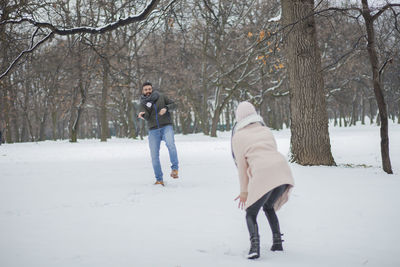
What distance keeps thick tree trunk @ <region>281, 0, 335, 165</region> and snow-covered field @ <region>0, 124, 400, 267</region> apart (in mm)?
1093

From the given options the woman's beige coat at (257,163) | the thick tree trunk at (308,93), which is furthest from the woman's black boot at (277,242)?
the thick tree trunk at (308,93)

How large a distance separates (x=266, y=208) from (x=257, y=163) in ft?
1.70

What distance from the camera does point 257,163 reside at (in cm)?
302

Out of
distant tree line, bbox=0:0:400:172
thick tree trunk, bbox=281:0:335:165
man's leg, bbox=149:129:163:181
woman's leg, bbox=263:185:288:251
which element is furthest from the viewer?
distant tree line, bbox=0:0:400:172

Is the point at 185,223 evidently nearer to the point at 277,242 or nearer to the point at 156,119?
the point at 277,242

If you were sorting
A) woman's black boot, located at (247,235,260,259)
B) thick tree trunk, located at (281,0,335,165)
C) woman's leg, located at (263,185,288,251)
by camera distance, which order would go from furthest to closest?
thick tree trunk, located at (281,0,335,165) < woman's leg, located at (263,185,288,251) < woman's black boot, located at (247,235,260,259)

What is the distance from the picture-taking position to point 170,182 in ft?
22.2

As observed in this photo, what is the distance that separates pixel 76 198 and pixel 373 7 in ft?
21.3

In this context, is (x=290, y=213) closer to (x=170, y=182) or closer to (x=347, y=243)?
(x=347, y=243)

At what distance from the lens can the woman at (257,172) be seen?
3004 millimetres

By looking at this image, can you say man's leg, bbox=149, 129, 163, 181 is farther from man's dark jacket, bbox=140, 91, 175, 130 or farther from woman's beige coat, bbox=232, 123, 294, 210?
woman's beige coat, bbox=232, 123, 294, 210

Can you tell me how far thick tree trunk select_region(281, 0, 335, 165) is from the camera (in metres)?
8.02

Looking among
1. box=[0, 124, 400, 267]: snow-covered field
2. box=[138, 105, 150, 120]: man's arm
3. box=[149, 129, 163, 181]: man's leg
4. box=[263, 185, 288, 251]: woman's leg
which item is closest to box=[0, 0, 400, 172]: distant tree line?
box=[138, 105, 150, 120]: man's arm

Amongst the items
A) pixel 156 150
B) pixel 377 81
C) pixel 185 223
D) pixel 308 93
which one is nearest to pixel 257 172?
pixel 185 223
